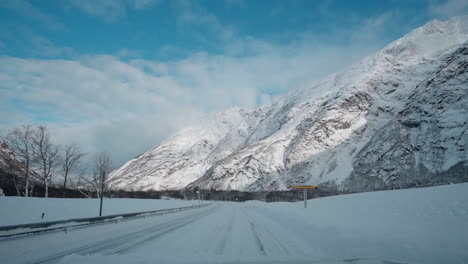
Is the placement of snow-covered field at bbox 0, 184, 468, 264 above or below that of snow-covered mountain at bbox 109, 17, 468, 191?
below

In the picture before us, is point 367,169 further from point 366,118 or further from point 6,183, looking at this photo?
point 6,183

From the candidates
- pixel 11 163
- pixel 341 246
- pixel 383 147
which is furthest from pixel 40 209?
pixel 383 147

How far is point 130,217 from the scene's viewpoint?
791 inches

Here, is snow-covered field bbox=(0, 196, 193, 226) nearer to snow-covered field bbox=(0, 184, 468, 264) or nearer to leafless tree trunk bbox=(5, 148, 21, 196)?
snow-covered field bbox=(0, 184, 468, 264)

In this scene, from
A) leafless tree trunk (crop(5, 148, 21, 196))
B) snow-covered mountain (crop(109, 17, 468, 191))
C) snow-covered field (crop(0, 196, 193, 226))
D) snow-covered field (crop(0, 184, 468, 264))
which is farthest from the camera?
snow-covered mountain (crop(109, 17, 468, 191))

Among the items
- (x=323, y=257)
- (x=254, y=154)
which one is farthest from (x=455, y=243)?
(x=254, y=154)

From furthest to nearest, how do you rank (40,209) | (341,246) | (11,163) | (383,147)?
1. (383,147)
2. (11,163)
3. (40,209)
4. (341,246)

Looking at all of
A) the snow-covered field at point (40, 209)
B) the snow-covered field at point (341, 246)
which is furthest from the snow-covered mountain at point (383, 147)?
the snow-covered field at point (341, 246)

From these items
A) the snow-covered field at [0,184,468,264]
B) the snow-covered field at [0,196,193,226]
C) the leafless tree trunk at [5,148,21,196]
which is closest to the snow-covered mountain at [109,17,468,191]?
the leafless tree trunk at [5,148,21,196]

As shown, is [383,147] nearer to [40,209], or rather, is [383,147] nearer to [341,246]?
[341,246]

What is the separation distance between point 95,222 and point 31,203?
694 cm

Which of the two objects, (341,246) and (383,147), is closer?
(341,246)

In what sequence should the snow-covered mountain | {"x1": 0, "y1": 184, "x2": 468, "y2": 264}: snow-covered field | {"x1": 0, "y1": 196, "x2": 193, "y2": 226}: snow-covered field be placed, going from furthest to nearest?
the snow-covered mountain, {"x1": 0, "y1": 196, "x2": 193, "y2": 226}: snow-covered field, {"x1": 0, "y1": 184, "x2": 468, "y2": 264}: snow-covered field

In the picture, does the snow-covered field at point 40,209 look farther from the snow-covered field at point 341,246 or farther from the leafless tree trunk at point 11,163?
the leafless tree trunk at point 11,163
